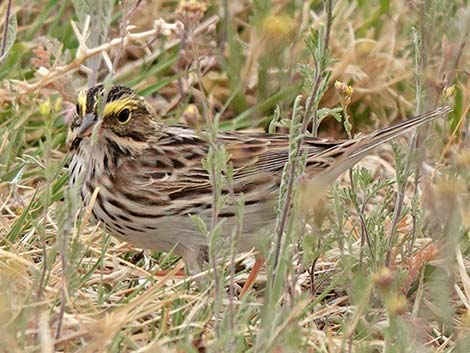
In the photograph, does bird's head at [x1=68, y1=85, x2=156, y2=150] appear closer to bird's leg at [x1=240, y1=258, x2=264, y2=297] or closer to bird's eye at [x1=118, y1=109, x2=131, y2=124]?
bird's eye at [x1=118, y1=109, x2=131, y2=124]

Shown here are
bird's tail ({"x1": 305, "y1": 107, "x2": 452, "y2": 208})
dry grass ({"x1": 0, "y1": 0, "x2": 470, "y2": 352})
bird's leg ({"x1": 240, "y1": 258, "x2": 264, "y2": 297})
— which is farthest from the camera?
bird's leg ({"x1": 240, "y1": 258, "x2": 264, "y2": 297})

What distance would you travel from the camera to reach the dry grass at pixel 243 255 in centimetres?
390

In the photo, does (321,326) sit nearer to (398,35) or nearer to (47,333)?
(47,333)

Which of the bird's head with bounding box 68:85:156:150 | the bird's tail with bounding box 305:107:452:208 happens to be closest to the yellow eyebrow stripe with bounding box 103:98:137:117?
the bird's head with bounding box 68:85:156:150

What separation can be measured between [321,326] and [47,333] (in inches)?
55.2

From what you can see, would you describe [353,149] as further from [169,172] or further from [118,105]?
[118,105]

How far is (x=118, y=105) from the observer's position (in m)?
5.33

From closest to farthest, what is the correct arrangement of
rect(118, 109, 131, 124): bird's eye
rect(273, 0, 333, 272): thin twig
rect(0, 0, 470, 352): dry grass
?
rect(273, 0, 333, 272): thin twig < rect(0, 0, 470, 352): dry grass < rect(118, 109, 131, 124): bird's eye

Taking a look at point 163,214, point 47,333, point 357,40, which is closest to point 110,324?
point 47,333

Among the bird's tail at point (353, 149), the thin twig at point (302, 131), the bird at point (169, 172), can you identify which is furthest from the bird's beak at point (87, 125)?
the thin twig at point (302, 131)

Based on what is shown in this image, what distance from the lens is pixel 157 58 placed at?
22.9 feet

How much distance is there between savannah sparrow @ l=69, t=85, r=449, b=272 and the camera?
5.13 meters

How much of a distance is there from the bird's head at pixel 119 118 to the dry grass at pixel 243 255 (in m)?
0.23

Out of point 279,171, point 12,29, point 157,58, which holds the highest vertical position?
point 12,29
